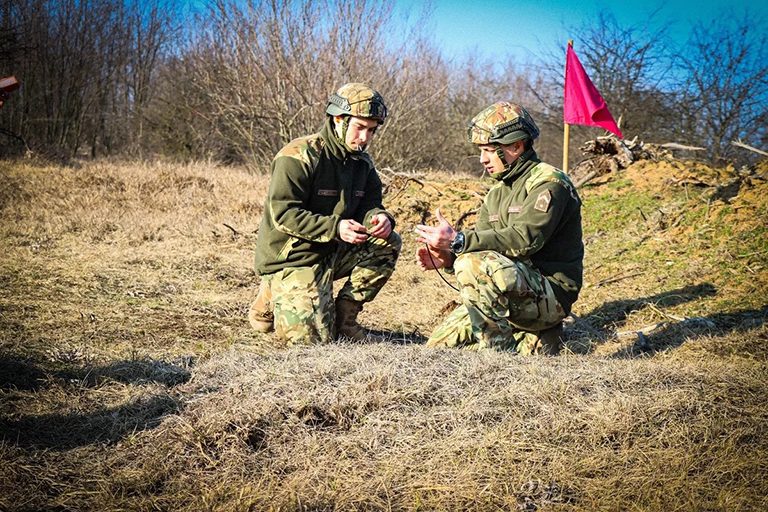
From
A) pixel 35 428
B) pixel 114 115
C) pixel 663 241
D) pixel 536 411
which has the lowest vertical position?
pixel 35 428

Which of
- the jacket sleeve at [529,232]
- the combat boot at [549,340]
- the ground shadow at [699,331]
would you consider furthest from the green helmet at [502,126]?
the ground shadow at [699,331]

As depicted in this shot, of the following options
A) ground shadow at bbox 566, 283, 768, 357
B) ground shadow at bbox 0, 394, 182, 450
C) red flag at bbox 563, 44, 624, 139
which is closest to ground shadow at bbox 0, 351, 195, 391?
ground shadow at bbox 0, 394, 182, 450

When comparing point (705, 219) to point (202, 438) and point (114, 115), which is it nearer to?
point (202, 438)

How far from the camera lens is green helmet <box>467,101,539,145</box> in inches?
159

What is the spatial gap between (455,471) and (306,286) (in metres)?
2.02

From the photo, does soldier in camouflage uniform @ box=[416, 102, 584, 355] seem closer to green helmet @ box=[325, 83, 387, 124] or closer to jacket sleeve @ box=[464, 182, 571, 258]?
jacket sleeve @ box=[464, 182, 571, 258]

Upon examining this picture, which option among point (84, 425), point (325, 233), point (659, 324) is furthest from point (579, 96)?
point (84, 425)

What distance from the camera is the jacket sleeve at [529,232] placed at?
388cm

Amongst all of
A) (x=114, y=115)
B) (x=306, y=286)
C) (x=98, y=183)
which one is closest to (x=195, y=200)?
(x=98, y=183)

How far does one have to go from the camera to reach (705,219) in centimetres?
703

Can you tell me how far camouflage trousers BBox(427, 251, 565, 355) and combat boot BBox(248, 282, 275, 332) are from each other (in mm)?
1341

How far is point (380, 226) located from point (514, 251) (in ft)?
3.01

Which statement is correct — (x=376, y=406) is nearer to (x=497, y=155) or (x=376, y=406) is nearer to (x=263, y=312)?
(x=263, y=312)

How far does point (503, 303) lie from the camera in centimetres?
390
